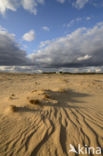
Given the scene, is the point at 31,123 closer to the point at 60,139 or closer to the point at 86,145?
the point at 60,139

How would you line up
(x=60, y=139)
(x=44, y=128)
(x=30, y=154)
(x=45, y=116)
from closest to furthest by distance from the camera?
1. (x=30, y=154)
2. (x=60, y=139)
3. (x=44, y=128)
4. (x=45, y=116)

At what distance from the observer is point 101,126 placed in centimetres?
341

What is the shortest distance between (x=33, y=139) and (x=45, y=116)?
130cm

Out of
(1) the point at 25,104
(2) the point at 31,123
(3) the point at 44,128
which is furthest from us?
(1) the point at 25,104

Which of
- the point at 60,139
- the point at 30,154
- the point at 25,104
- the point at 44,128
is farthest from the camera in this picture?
the point at 25,104

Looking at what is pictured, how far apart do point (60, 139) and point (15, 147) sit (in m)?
1.25

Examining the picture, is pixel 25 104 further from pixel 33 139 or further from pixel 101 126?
pixel 101 126

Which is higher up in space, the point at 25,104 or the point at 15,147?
the point at 25,104

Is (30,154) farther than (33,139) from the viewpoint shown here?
No

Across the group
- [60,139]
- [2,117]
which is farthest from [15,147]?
[2,117]

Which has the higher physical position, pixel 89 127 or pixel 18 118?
pixel 18 118

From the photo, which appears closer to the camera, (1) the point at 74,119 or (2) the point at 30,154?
(2) the point at 30,154

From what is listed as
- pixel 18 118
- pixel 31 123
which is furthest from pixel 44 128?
pixel 18 118

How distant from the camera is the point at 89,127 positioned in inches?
130
